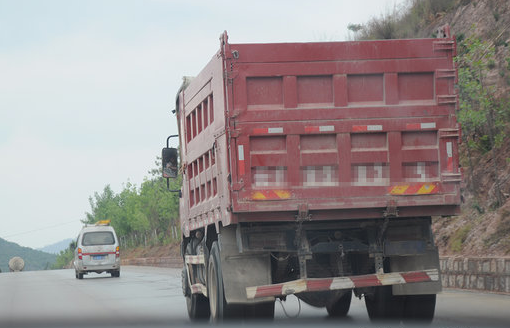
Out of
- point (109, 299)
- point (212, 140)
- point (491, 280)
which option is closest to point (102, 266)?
point (109, 299)

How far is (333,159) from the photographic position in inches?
394

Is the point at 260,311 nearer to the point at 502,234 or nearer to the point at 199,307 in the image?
the point at 199,307

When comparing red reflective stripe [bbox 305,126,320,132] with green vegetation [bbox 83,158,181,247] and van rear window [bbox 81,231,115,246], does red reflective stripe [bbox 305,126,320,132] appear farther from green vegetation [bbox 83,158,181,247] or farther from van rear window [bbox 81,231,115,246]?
green vegetation [bbox 83,158,181,247]

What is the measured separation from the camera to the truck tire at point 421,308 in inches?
434

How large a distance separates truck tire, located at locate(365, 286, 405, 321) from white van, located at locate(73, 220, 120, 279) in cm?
2444

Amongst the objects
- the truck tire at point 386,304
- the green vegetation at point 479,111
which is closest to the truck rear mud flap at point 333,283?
the truck tire at point 386,304

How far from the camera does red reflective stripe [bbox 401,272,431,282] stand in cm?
1014

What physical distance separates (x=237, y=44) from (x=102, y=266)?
85.7 feet

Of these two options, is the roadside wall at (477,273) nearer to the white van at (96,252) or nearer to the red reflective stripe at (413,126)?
the red reflective stripe at (413,126)

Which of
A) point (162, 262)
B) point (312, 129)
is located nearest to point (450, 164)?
point (312, 129)

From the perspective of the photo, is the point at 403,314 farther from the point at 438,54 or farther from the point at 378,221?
the point at 438,54

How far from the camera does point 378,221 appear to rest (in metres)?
10.2

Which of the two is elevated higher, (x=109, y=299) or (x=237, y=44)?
(x=237, y=44)

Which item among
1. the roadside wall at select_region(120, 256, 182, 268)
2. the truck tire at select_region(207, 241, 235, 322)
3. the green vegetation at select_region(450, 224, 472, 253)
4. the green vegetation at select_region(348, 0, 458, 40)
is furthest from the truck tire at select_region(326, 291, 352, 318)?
the roadside wall at select_region(120, 256, 182, 268)
